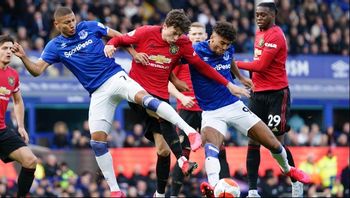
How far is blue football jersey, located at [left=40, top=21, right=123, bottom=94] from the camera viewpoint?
15000 millimetres

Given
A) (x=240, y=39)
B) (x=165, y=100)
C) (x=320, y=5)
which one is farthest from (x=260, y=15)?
(x=320, y=5)

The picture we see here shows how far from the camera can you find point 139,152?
1001 inches

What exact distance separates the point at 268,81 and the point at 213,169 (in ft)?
7.46

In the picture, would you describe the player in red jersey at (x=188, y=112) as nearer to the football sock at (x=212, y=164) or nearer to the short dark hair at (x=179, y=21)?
the football sock at (x=212, y=164)

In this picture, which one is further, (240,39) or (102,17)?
(240,39)

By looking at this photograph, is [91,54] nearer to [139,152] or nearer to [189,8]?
[139,152]

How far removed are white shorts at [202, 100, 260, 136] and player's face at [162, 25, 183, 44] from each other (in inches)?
46.6

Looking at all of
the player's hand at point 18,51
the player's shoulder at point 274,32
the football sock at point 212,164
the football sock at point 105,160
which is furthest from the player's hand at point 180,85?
the player's hand at point 18,51

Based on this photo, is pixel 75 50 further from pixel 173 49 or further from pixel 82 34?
pixel 173 49

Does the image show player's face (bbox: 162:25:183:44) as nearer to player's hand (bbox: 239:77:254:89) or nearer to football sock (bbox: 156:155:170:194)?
player's hand (bbox: 239:77:254:89)

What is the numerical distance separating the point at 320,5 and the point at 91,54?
20.4m

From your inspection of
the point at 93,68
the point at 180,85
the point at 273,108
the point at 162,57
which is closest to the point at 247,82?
the point at 273,108

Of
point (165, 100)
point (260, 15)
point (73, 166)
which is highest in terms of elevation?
point (260, 15)

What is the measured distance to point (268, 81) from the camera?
52.9 ft
